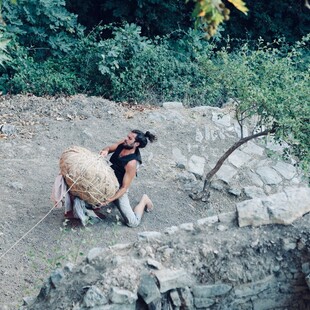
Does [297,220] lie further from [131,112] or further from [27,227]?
[131,112]

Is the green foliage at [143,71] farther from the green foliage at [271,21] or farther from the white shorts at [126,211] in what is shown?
the white shorts at [126,211]

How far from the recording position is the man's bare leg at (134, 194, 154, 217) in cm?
755

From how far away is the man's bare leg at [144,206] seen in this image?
7.55 metres

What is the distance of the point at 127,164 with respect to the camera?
7078 millimetres

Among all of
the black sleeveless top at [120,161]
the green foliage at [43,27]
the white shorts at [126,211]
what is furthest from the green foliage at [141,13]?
the white shorts at [126,211]

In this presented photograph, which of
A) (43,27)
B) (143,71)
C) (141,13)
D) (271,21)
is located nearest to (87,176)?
(143,71)

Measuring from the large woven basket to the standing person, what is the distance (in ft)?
0.48

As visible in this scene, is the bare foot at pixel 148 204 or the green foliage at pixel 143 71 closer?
the bare foot at pixel 148 204

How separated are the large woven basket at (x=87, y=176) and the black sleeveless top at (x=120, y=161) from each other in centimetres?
22

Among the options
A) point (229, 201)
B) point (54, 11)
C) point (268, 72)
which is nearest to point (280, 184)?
point (229, 201)

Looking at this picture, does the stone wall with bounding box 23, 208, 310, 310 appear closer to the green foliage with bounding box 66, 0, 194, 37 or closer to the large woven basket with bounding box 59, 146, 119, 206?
the large woven basket with bounding box 59, 146, 119, 206

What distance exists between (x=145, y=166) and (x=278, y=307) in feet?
11.5

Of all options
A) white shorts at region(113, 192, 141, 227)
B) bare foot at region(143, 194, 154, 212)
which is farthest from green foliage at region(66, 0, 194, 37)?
white shorts at region(113, 192, 141, 227)

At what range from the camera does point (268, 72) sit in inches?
305
